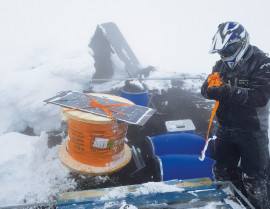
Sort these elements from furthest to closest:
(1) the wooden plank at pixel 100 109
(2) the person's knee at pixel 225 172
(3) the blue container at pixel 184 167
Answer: (1) the wooden plank at pixel 100 109 < (2) the person's knee at pixel 225 172 < (3) the blue container at pixel 184 167

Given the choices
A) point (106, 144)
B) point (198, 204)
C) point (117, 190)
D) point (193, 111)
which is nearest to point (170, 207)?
point (198, 204)

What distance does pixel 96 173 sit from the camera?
3.43 meters

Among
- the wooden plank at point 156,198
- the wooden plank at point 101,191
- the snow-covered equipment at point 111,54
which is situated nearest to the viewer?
the wooden plank at point 156,198

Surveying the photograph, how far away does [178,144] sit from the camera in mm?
3354

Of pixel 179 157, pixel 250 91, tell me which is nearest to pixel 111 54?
pixel 179 157

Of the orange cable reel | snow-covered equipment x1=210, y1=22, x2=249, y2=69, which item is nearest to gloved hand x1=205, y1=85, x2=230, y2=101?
snow-covered equipment x1=210, y1=22, x2=249, y2=69

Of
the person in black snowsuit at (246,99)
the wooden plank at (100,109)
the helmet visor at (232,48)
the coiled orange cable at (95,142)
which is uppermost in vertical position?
the helmet visor at (232,48)

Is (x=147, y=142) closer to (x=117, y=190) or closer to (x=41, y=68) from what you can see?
(x=117, y=190)

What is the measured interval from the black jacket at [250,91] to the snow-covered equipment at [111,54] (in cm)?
473

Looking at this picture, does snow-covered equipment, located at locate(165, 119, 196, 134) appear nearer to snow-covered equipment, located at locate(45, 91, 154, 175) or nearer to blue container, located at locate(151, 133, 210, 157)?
blue container, located at locate(151, 133, 210, 157)

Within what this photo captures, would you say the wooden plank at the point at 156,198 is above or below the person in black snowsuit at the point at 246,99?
below

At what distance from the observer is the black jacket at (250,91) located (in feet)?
7.78

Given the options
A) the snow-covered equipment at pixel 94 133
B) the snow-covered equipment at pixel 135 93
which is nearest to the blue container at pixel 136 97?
the snow-covered equipment at pixel 135 93

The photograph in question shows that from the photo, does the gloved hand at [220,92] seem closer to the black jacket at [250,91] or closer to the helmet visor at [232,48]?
the black jacket at [250,91]
